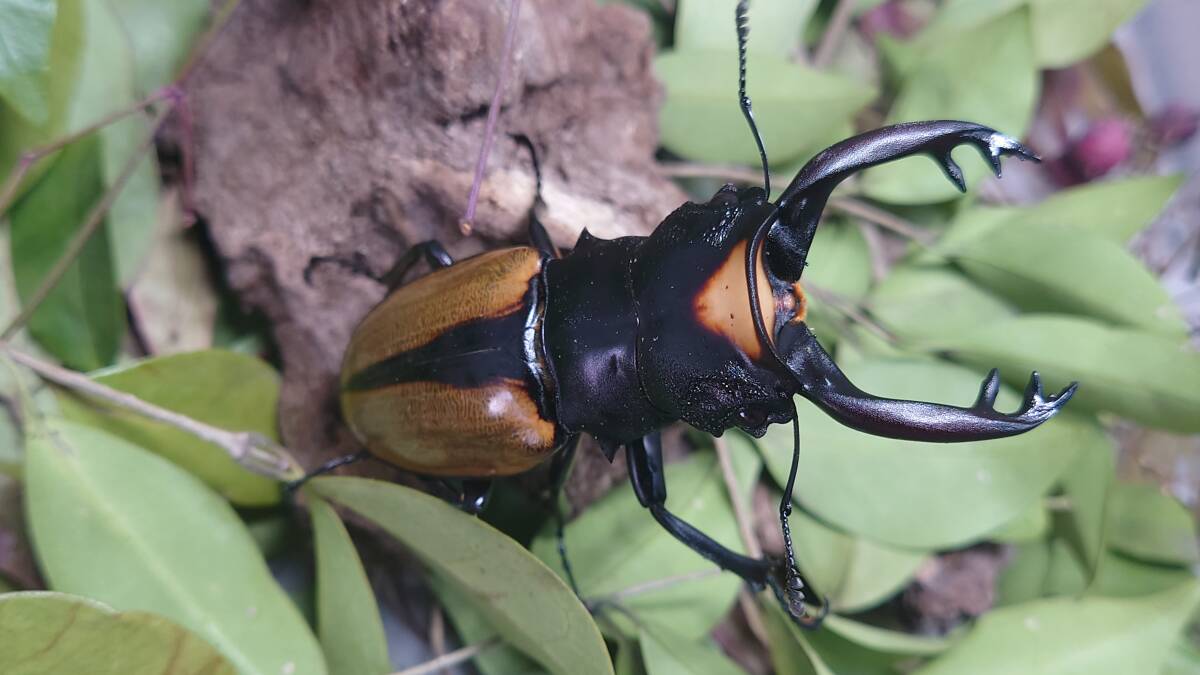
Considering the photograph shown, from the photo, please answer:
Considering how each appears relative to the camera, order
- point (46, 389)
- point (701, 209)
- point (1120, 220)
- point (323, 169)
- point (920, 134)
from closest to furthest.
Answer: point (920, 134), point (701, 209), point (46, 389), point (323, 169), point (1120, 220)

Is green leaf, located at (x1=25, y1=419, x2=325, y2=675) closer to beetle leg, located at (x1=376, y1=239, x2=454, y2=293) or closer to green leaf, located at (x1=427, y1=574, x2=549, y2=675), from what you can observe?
green leaf, located at (x1=427, y1=574, x2=549, y2=675)

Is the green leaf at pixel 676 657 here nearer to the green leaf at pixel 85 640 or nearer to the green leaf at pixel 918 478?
the green leaf at pixel 918 478

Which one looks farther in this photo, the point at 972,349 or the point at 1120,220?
the point at 1120,220

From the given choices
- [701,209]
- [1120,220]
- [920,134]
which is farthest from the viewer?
[1120,220]

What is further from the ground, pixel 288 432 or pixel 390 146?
pixel 390 146

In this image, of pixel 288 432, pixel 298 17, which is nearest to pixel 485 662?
pixel 288 432

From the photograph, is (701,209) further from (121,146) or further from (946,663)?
(121,146)

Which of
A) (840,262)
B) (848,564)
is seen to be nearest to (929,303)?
(840,262)

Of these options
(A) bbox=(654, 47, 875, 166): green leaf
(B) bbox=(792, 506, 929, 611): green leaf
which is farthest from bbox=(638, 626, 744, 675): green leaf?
(A) bbox=(654, 47, 875, 166): green leaf
